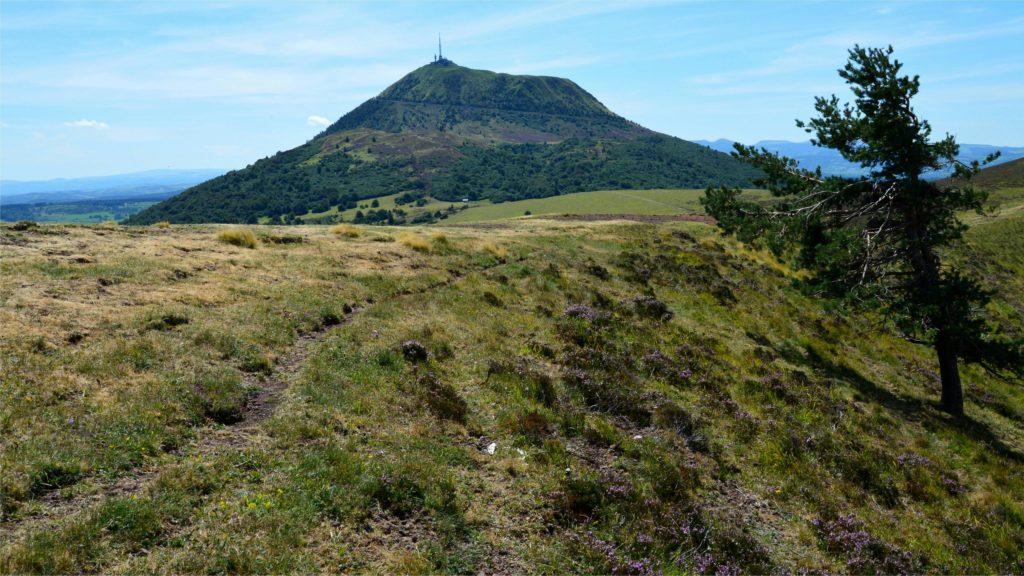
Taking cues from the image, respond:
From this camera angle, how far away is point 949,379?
2270cm

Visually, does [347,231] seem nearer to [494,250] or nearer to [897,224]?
[494,250]

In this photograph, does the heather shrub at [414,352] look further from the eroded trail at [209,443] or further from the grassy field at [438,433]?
the eroded trail at [209,443]

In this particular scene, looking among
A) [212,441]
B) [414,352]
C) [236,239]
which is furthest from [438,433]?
[236,239]

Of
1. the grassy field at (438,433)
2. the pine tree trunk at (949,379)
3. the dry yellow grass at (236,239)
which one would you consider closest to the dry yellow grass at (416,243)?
the grassy field at (438,433)

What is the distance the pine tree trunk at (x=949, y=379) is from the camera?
73.2 feet

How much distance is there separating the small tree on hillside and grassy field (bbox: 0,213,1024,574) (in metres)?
3.47

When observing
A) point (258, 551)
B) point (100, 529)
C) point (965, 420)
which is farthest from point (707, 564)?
point (965, 420)

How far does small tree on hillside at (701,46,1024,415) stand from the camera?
2162 cm

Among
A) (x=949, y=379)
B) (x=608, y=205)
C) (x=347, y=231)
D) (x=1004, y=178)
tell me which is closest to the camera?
(x=949, y=379)

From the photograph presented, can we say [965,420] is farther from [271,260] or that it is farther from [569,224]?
[569,224]

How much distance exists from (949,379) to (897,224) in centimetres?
717

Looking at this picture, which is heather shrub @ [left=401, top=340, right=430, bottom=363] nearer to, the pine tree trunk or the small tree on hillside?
the small tree on hillside

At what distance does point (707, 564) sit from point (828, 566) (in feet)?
10.4

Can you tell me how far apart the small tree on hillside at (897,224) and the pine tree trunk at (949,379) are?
36 millimetres
